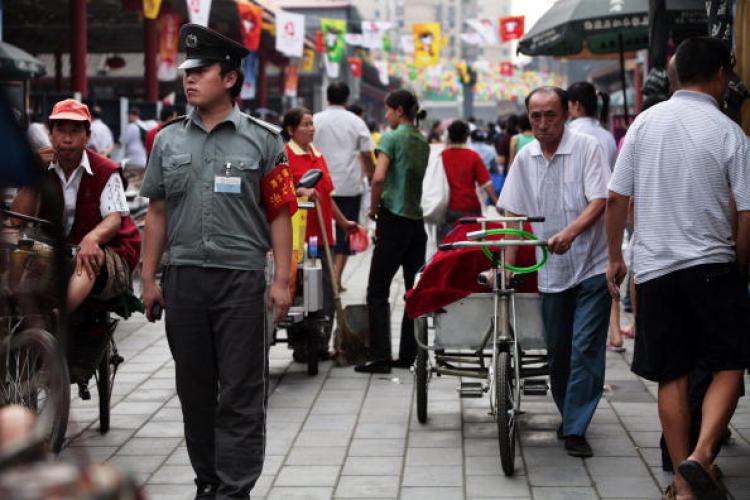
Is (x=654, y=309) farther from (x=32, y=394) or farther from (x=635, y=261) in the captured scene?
(x=32, y=394)

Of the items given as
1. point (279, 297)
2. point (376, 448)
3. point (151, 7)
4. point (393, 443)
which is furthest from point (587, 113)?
point (151, 7)

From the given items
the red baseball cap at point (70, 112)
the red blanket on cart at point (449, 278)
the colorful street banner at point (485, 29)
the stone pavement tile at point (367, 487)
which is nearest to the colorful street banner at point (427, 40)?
the colorful street banner at point (485, 29)

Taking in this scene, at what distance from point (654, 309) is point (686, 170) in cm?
58

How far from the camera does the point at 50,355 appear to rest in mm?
5719

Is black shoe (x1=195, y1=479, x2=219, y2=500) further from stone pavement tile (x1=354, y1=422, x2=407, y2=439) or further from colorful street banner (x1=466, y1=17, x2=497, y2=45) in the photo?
colorful street banner (x1=466, y1=17, x2=497, y2=45)

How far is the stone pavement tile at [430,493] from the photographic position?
19.8 ft

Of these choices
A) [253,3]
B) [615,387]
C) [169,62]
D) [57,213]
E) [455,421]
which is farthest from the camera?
[169,62]

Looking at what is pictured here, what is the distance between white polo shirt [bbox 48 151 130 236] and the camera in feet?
22.6

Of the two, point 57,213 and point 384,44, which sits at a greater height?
point 384,44

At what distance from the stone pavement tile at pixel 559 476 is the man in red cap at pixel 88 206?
222 centimetres

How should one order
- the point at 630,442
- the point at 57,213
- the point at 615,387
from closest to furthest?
the point at 57,213 < the point at 630,442 < the point at 615,387

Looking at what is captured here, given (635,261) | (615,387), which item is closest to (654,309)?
(635,261)

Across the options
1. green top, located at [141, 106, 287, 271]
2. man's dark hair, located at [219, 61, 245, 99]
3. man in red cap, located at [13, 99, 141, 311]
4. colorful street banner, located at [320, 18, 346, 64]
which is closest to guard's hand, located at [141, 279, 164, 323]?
green top, located at [141, 106, 287, 271]

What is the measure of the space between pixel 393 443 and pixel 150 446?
123cm
